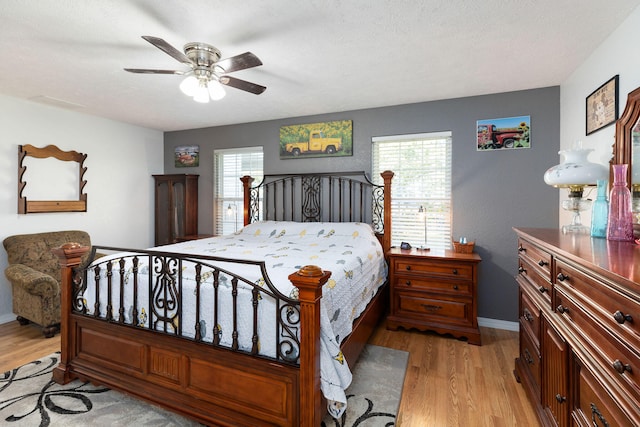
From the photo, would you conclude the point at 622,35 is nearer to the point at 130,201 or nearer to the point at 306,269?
the point at 306,269

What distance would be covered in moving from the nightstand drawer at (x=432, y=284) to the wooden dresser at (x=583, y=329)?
98 cm

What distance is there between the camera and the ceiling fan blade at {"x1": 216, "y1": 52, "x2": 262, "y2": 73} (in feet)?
6.24

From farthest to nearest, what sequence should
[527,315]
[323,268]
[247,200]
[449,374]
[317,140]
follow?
[247,200], [317,140], [449,374], [323,268], [527,315]

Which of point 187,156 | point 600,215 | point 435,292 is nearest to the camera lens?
point 600,215

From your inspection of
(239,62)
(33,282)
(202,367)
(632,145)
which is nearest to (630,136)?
(632,145)

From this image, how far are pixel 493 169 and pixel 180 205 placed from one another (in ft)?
13.9

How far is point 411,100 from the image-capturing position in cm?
346

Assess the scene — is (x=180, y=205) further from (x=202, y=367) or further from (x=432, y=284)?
(x=432, y=284)

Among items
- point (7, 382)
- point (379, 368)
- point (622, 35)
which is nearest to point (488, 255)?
point (379, 368)

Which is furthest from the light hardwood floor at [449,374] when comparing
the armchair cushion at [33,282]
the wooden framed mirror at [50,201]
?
the wooden framed mirror at [50,201]

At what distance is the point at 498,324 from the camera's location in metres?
3.28

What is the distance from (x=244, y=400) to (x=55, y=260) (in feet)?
10.6

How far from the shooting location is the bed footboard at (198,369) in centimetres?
149

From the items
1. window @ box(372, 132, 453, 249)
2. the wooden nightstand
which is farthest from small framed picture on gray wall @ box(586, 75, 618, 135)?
the wooden nightstand
